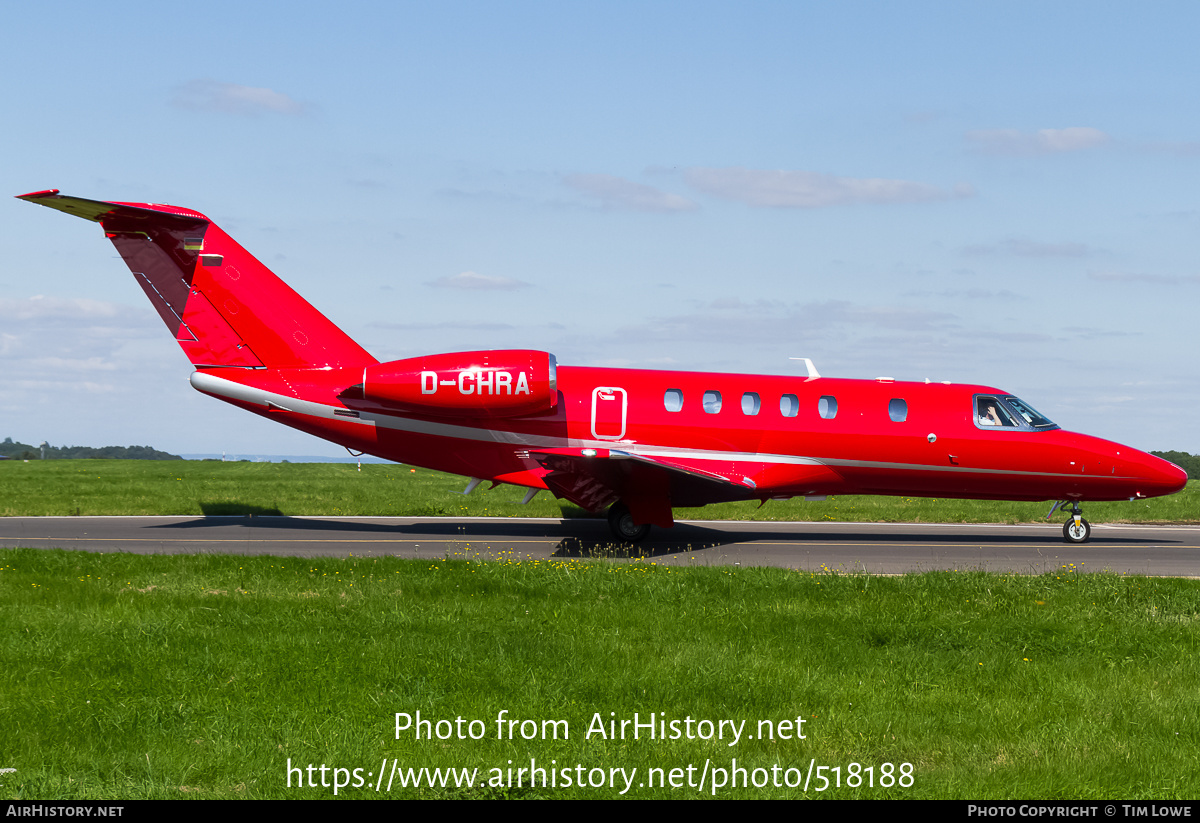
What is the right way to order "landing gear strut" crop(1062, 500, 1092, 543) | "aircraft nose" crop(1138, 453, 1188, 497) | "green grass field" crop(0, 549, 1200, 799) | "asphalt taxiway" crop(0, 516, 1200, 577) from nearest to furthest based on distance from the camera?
"green grass field" crop(0, 549, 1200, 799) < "asphalt taxiway" crop(0, 516, 1200, 577) < "aircraft nose" crop(1138, 453, 1188, 497) < "landing gear strut" crop(1062, 500, 1092, 543)

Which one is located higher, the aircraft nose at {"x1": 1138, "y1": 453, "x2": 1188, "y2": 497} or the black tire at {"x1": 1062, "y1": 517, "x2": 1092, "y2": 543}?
the aircraft nose at {"x1": 1138, "y1": 453, "x2": 1188, "y2": 497}

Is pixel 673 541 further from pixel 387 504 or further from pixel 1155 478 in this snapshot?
pixel 1155 478

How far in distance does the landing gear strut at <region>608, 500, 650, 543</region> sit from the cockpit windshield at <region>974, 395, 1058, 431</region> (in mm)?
7779

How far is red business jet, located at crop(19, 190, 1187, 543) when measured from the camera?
2003cm

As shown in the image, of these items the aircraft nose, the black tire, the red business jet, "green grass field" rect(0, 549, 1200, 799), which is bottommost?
"green grass field" rect(0, 549, 1200, 799)

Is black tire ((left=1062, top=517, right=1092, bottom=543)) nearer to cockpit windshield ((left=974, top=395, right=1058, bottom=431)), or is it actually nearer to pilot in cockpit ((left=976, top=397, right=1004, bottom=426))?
cockpit windshield ((left=974, top=395, right=1058, bottom=431))

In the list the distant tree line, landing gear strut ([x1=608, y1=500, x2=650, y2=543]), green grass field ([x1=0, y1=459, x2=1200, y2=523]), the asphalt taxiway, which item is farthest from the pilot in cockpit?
the distant tree line

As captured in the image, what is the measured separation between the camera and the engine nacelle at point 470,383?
19.8m

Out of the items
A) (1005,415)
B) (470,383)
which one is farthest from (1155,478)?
(470,383)

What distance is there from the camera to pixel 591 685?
8625mm

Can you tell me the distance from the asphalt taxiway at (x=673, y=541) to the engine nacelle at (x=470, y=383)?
9.40 ft

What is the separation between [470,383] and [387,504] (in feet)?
30.4

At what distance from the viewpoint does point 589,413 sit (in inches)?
806

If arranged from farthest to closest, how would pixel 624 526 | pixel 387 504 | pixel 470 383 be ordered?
1. pixel 387 504
2. pixel 624 526
3. pixel 470 383
